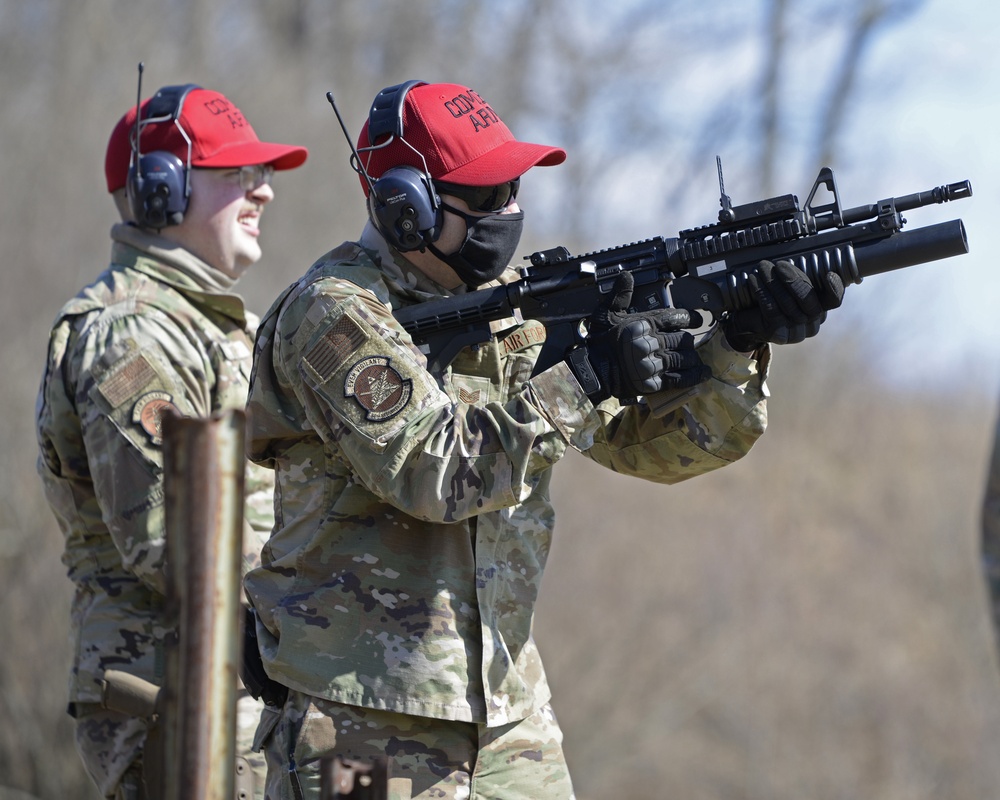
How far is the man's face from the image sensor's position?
4.33 meters

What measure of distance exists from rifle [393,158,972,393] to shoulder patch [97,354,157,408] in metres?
1.12

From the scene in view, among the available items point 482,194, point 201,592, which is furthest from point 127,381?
point 201,592

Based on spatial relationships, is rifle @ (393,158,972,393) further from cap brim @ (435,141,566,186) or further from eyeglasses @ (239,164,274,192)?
eyeglasses @ (239,164,274,192)

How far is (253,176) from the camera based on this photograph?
445 cm

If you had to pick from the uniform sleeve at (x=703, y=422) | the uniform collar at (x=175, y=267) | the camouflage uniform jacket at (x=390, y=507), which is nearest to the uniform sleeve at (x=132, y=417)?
the uniform collar at (x=175, y=267)

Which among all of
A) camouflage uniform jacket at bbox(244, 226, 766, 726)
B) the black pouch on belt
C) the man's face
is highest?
the man's face

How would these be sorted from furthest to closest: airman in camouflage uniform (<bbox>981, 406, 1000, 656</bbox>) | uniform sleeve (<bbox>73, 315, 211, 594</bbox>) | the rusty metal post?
airman in camouflage uniform (<bbox>981, 406, 1000, 656</bbox>) → uniform sleeve (<bbox>73, 315, 211, 594</bbox>) → the rusty metal post

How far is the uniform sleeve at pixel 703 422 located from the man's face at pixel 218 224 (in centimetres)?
165

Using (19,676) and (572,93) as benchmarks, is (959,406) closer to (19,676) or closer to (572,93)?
(572,93)

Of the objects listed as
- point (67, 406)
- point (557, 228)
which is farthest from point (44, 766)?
point (557, 228)

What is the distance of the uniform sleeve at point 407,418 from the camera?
2787 mm

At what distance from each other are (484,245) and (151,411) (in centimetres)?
130

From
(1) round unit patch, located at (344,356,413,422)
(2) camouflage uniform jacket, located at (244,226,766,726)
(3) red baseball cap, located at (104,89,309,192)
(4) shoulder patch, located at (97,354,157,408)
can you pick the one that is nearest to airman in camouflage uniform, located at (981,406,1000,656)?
(2) camouflage uniform jacket, located at (244,226,766,726)

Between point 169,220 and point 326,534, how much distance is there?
175 centimetres
